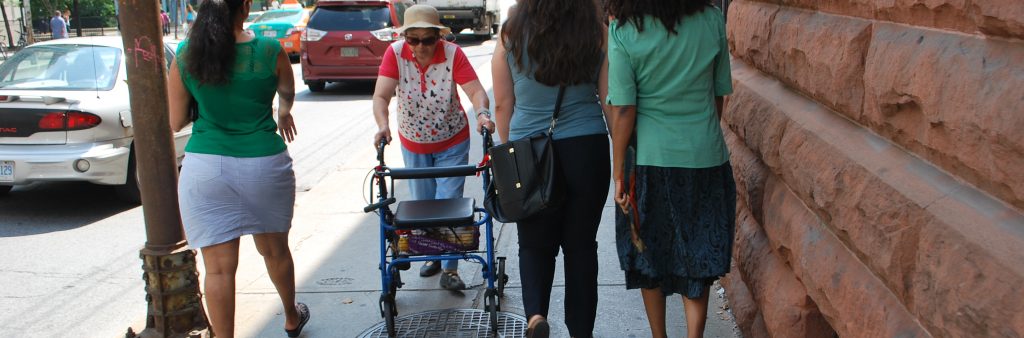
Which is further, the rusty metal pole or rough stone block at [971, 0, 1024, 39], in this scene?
the rusty metal pole

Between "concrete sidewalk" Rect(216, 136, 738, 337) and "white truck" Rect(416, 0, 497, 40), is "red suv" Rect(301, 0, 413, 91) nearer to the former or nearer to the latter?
"concrete sidewalk" Rect(216, 136, 738, 337)

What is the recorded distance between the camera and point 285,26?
2619 centimetres

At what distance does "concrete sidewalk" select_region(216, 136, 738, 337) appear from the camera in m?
5.08

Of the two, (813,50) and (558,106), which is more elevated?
(813,50)

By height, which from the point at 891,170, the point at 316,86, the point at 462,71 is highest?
the point at 891,170

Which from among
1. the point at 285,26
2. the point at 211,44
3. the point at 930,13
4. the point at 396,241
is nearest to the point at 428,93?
the point at 396,241

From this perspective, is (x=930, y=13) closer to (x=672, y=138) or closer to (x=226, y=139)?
(x=672, y=138)

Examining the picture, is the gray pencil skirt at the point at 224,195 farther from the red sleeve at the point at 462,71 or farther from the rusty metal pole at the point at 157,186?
the red sleeve at the point at 462,71

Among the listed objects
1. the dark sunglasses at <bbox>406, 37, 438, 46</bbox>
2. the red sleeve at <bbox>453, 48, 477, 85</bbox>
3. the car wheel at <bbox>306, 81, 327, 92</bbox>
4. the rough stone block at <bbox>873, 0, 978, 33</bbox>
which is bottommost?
the car wheel at <bbox>306, 81, 327, 92</bbox>

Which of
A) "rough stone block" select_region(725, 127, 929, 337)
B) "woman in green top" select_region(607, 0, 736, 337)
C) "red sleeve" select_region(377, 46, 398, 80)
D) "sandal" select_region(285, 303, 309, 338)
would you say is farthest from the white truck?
"rough stone block" select_region(725, 127, 929, 337)

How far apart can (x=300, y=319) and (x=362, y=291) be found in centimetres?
82

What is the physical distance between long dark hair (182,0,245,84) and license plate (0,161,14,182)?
4.76 m

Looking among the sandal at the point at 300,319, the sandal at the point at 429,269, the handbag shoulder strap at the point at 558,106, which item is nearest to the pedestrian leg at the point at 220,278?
the sandal at the point at 300,319

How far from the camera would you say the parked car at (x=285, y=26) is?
84.1ft
